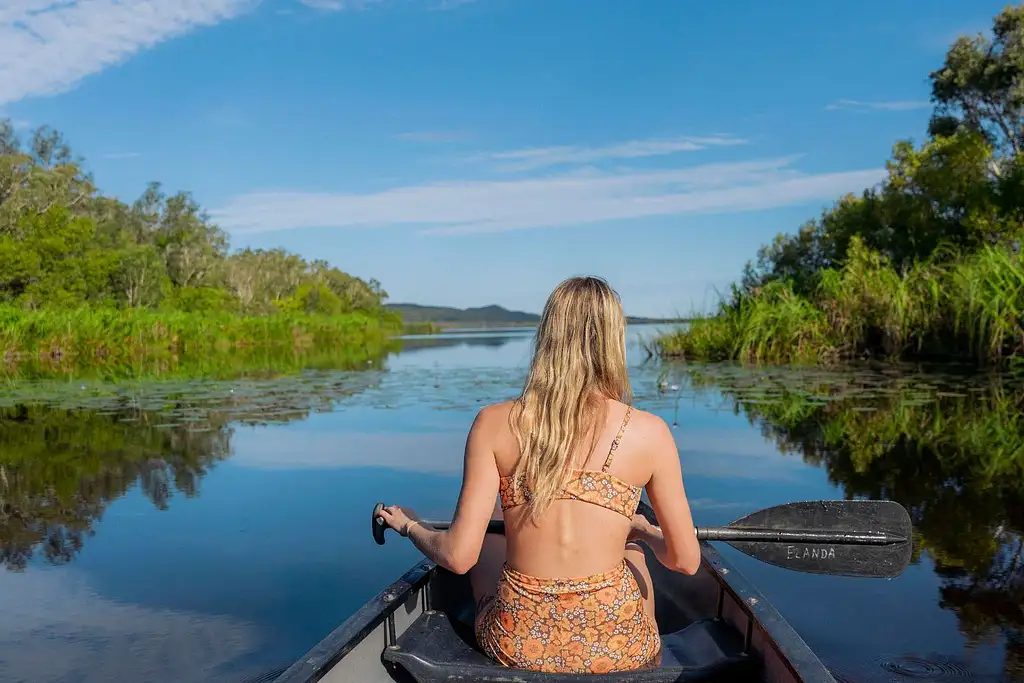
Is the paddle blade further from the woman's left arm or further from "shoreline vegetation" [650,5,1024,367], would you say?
"shoreline vegetation" [650,5,1024,367]

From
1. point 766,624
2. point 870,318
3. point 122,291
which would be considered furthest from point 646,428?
point 122,291

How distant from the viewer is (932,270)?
15336 millimetres

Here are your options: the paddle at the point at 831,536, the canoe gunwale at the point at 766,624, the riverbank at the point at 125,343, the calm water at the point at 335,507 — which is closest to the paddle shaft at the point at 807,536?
the paddle at the point at 831,536

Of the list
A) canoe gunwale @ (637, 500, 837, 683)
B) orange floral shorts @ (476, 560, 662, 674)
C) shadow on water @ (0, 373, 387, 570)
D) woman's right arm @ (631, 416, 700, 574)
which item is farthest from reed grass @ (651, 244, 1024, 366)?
orange floral shorts @ (476, 560, 662, 674)

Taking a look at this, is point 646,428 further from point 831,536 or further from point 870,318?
point 870,318

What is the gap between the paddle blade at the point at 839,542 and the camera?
2.87m

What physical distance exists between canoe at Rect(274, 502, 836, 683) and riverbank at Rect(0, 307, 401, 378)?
1427 cm

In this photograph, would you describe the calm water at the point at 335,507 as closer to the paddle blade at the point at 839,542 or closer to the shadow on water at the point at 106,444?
the shadow on water at the point at 106,444

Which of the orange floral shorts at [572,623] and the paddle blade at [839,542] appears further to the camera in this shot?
the paddle blade at [839,542]

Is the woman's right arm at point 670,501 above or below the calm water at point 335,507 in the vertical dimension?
above

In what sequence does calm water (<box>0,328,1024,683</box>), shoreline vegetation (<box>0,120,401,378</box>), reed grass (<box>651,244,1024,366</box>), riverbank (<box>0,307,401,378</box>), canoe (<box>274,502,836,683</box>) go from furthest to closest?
shoreline vegetation (<box>0,120,401,378</box>), riverbank (<box>0,307,401,378</box>), reed grass (<box>651,244,1024,366</box>), calm water (<box>0,328,1024,683</box>), canoe (<box>274,502,836,683</box>)

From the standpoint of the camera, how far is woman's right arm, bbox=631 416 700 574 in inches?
85.3

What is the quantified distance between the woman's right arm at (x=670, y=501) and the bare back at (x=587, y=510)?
0.03 meters

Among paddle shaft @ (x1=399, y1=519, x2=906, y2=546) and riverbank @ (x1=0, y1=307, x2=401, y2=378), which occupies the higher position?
riverbank @ (x1=0, y1=307, x2=401, y2=378)
